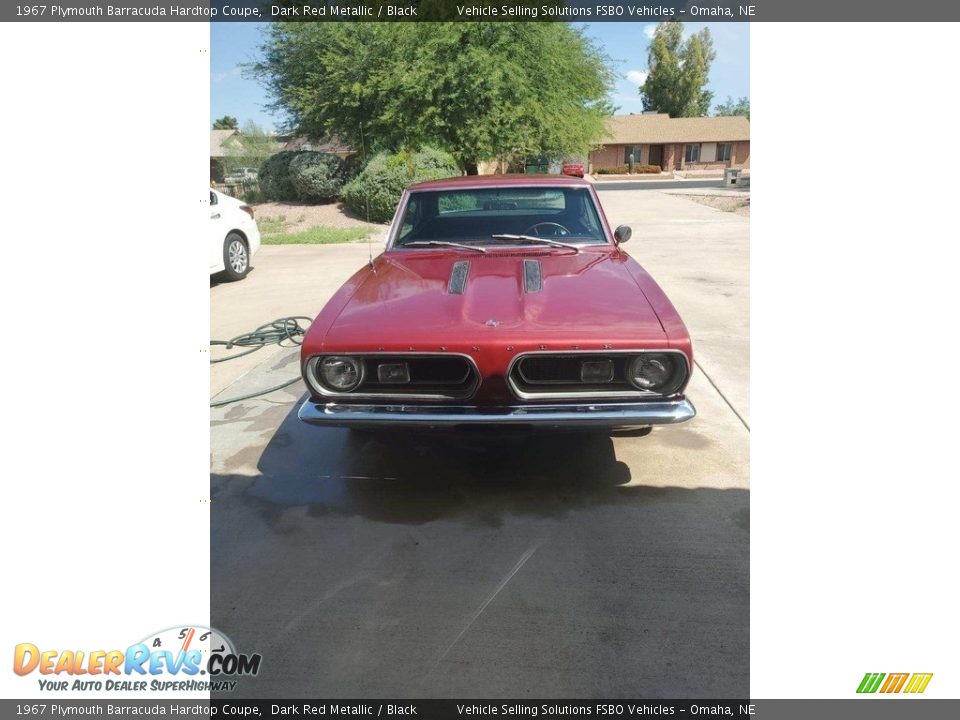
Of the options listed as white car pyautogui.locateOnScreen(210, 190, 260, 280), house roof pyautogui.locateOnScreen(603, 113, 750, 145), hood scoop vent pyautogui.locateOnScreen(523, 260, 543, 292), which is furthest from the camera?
house roof pyautogui.locateOnScreen(603, 113, 750, 145)

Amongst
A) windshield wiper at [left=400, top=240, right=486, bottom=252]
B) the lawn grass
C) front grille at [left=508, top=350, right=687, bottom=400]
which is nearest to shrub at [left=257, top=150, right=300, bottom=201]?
the lawn grass

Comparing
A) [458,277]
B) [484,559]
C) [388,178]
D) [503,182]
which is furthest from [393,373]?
[388,178]

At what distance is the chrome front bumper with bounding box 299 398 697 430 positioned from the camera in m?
2.70

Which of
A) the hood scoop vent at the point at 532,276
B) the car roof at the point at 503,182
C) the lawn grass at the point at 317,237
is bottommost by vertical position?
the hood scoop vent at the point at 532,276

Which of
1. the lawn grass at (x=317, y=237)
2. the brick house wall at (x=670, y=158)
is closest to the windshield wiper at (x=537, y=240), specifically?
the lawn grass at (x=317, y=237)

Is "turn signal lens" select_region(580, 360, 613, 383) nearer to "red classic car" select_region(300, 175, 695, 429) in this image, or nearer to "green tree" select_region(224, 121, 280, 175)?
"red classic car" select_region(300, 175, 695, 429)

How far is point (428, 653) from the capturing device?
7.06 feet

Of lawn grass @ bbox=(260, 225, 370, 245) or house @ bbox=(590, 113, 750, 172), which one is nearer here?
lawn grass @ bbox=(260, 225, 370, 245)

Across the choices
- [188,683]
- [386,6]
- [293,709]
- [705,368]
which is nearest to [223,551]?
[188,683]

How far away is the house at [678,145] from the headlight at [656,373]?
152 ft

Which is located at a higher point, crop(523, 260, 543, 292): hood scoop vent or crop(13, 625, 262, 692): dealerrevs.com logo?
crop(523, 260, 543, 292): hood scoop vent

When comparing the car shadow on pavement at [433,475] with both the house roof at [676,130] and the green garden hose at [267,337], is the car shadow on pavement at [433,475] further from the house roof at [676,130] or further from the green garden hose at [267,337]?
the house roof at [676,130]

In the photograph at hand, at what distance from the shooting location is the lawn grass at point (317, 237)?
13.5 metres
